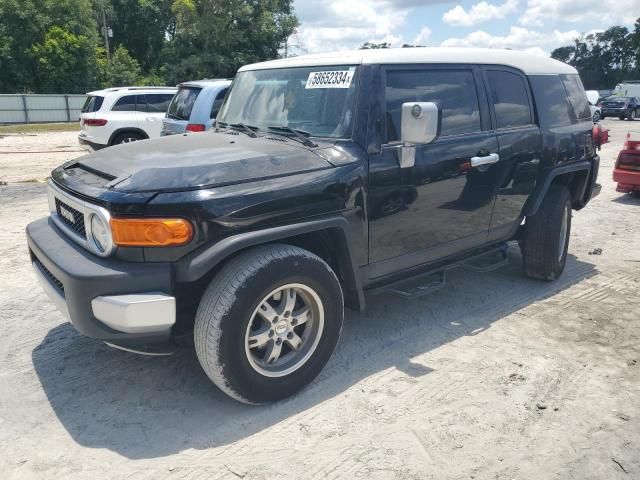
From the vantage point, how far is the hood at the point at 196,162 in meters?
2.92

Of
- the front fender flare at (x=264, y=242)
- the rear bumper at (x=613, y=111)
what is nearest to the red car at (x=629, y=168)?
the front fender flare at (x=264, y=242)

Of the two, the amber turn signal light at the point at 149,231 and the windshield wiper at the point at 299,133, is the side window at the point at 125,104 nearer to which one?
the windshield wiper at the point at 299,133

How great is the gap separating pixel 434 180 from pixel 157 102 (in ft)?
35.7

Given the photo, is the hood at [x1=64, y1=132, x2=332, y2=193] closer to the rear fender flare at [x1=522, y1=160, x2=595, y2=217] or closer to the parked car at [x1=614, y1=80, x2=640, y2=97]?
the rear fender flare at [x1=522, y1=160, x2=595, y2=217]

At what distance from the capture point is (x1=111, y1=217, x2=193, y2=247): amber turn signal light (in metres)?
2.78

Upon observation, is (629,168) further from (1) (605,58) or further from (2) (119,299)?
(1) (605,58)

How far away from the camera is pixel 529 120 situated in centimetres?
469

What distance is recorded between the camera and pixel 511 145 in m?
4.41

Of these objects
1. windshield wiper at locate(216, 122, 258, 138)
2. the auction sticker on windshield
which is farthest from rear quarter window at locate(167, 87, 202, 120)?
the auction sticker on windshield

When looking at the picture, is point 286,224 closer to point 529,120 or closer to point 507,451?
point 507,451

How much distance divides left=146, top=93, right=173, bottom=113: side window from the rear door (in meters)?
10.3

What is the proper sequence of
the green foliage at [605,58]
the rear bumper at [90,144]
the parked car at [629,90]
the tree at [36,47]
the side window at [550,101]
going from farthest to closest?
the green foliage at [605,58], the parked car at [629,90], the tree at [36,47], the rear bumper at [90,144], the side window at [550,101]

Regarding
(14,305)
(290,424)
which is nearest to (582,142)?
(290,424)

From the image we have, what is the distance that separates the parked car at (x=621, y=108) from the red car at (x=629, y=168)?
27589 mm
